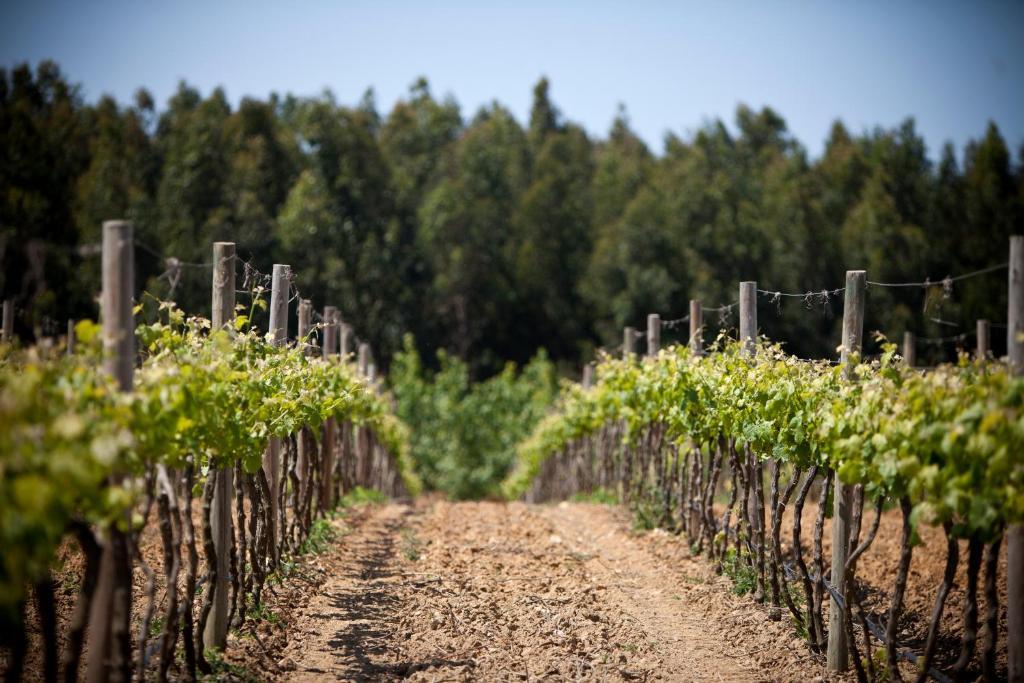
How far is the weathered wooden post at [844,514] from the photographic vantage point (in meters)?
6.64

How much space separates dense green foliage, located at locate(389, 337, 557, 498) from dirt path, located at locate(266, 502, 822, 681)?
856 inches

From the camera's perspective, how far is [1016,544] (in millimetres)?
5172

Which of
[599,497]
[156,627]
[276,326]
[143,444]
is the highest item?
[276,326]

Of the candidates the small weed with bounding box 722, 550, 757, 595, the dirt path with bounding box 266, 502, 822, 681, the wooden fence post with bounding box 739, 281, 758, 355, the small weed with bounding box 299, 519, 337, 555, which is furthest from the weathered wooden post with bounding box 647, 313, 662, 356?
the small weed with bounding box 299, 519, 337, 555

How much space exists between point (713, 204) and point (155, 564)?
37.3 m

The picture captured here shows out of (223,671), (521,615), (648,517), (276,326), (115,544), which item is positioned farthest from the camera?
(648,517)

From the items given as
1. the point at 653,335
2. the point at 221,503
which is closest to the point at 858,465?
the point at 221,503

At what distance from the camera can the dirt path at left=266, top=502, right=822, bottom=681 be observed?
6.64m

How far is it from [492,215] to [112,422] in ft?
142

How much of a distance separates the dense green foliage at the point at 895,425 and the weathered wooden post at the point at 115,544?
373 centimetres

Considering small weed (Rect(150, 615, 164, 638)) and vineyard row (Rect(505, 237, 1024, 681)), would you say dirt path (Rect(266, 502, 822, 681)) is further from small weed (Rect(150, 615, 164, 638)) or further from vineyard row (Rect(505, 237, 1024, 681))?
small weed (Rect(150, 615, 164, 638))

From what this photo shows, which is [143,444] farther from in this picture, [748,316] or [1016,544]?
[748,316]

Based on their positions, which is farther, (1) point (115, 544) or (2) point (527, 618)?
(2) point (527, 618)

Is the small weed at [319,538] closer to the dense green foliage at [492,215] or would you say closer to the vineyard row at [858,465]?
the vineyard row at [858,465]
